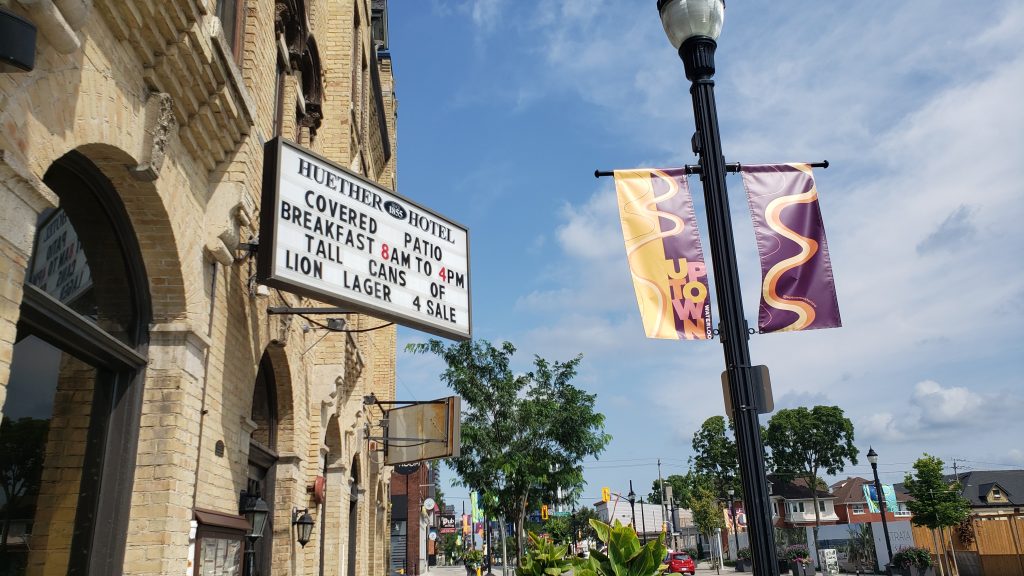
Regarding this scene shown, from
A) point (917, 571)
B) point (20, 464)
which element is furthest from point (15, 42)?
point (917, 571)

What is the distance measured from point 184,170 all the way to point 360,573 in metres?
15.2

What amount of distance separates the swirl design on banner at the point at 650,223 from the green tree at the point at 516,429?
1972cm

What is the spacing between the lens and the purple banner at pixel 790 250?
5781mm

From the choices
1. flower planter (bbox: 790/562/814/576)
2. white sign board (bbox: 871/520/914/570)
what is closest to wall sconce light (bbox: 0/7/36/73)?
flower planter (bbox: 790/562/814/576)

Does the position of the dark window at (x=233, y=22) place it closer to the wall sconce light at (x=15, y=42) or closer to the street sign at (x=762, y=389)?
the wall sconce light at (x=15, y=42)

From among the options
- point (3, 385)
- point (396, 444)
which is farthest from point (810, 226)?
point (396, 444)

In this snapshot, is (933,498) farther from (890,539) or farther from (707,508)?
(707,508)

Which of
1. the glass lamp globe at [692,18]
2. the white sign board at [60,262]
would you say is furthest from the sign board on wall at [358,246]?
the glass lamp globe at [692,18]

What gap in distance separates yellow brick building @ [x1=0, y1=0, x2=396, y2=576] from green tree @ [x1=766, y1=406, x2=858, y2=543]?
243 ft

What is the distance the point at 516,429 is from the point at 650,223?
20.7 metres

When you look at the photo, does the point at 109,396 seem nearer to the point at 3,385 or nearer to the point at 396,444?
the point at 3,385

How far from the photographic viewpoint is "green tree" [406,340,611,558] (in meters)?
25.4

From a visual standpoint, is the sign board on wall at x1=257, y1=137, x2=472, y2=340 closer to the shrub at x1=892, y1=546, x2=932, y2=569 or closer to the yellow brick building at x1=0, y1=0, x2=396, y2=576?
the yellow brick building at x1=0, y1=0, x2=396, y2=576

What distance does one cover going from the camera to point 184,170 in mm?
6449
